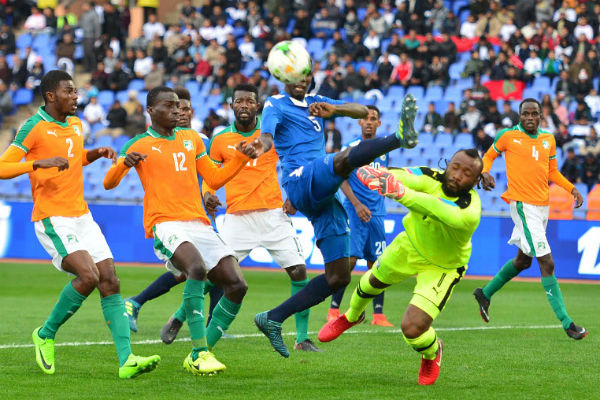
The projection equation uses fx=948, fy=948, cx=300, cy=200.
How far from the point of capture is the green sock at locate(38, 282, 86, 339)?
25.1ft

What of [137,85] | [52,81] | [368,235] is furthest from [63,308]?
[137,85]

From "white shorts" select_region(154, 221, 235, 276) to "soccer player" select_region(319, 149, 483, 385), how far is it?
4.52ft

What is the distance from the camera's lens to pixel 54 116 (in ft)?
25.7

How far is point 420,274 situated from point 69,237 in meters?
2.80

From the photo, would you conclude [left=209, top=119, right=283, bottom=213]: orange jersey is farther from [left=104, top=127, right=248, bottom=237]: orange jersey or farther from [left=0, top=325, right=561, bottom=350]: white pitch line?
[left=104, top=127, right=248, bottom=237]: orange jersey

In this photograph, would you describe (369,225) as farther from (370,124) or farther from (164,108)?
(164,108)

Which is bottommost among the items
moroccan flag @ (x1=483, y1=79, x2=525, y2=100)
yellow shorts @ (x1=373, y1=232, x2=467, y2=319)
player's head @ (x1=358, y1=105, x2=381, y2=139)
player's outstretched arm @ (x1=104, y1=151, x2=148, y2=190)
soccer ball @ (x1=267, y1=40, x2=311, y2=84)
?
moroccan flag @ (x1=483, y1=79, x2=525, y2=100)

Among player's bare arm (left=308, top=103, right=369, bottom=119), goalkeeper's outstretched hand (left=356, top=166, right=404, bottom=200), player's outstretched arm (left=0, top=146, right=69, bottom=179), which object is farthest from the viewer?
player's bare arm (left=308, top=103, right=369, bottom=119)

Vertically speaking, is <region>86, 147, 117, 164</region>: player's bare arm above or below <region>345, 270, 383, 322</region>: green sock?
above

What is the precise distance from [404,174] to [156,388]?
7.96 ft

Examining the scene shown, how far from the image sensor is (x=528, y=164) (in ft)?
36.7

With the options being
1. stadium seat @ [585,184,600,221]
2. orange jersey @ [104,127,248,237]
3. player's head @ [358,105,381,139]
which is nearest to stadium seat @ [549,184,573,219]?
stadium seat @ [585,184,600,221]

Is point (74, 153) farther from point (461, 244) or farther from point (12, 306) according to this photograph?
point (12, 306)

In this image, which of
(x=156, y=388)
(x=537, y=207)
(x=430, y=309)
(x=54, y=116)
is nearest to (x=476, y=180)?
(x=430, y=309)
